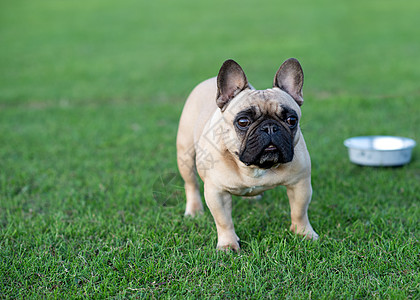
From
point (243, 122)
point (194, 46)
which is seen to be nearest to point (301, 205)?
point (243, 122)

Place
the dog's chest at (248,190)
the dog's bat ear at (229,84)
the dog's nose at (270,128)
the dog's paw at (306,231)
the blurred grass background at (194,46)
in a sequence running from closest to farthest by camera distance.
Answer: the dog's nose at (270,128)
the dog's bat ear at (229,84)
the dog's chest at (248,190)
the dog's paw at (306,231)
the blurred grass background at (194,46)

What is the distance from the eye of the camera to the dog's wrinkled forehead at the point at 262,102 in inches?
124

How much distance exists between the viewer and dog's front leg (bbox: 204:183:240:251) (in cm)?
347

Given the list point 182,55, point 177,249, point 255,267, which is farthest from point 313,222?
point 182,55

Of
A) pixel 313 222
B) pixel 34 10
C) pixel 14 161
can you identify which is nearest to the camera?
pixel 313 222

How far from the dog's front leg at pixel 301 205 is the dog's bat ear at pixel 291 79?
0.62 meters

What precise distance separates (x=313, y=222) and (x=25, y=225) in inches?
97.3

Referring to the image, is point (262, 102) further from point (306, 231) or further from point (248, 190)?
point (306, 231)

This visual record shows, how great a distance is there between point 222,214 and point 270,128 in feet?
2.70

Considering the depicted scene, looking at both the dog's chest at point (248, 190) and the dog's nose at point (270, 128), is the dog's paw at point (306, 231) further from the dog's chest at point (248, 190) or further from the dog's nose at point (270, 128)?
the dog's nose at point (270, 128)

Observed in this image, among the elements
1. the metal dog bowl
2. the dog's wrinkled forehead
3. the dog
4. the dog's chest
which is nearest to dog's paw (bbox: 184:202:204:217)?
the dog

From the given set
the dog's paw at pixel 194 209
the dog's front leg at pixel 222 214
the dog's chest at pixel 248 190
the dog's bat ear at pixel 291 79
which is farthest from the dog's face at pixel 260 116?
the dog's paw at pixel 194 209

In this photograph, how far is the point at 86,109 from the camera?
27.6ft

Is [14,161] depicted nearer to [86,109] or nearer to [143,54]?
[86,109]
